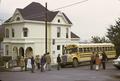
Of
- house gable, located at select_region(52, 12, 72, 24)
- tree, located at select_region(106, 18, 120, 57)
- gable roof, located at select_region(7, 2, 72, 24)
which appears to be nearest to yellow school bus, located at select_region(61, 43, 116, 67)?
tree, located at select_region(106, 18, 120, 57)

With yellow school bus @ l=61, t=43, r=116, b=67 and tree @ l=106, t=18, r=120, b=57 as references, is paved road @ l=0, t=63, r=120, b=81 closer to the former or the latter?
yellow school bus @ l=61, t=43, r=116, b=67

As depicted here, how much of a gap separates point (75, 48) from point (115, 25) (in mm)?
6863

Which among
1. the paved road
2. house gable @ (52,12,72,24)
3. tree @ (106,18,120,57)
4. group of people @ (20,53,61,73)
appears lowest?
the paved road

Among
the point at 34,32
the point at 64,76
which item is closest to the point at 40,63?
the point at 64,76

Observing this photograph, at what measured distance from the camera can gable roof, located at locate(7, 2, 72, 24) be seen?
203 ft

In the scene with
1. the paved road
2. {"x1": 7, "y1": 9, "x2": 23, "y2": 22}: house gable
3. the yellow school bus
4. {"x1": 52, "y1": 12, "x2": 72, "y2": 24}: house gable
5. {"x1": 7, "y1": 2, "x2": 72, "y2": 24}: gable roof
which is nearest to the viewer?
the paved road

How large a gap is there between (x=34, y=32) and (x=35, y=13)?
5.49m

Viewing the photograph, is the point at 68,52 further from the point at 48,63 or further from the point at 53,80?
the point at 53,80

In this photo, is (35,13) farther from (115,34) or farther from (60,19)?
(115,34)

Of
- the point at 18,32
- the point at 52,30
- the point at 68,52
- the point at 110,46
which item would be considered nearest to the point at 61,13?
the point at 52,30

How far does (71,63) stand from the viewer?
1692 inches

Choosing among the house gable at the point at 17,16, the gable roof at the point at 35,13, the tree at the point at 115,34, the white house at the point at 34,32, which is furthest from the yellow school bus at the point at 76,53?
the house gable at the point at 17,16

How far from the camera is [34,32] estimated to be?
60562 millimetres

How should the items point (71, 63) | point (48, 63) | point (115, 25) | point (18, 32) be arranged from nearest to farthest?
1. point (48, 63)
2. point (71, 63)
3. point (115, 25)
4. point (18, 32)
